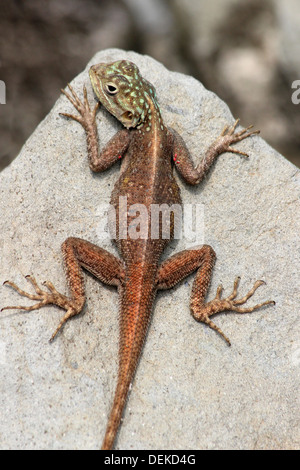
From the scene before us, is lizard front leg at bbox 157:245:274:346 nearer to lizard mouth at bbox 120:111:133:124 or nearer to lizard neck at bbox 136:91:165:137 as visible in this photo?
lizard neck at bbox 136:91:165:137

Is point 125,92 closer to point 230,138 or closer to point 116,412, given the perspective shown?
point 230,138

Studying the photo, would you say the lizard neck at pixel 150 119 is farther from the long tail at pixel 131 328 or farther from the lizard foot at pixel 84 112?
the long tail at pixel 131 328

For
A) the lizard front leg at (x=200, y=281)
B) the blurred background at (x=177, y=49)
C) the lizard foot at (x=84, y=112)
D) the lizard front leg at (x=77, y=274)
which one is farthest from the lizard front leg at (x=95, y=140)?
the blurred background at (x=177, y=49)

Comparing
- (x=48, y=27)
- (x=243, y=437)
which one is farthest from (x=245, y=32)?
(x=243, y=437)

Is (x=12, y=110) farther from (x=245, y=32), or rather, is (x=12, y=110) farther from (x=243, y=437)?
(x=243, y=437)

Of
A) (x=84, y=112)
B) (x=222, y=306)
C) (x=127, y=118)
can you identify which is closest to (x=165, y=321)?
(x=222, y=306)

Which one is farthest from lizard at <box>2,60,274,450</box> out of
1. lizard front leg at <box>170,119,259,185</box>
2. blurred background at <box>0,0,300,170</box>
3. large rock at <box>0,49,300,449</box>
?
blurred background at <box>0,0,300,170</box>
